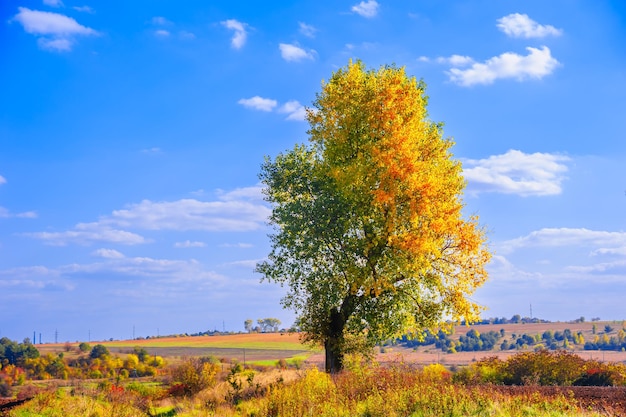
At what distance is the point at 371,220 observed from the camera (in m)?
29.7

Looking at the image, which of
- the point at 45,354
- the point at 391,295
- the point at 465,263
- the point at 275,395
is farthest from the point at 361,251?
the point at 45,354

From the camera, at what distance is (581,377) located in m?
34.6

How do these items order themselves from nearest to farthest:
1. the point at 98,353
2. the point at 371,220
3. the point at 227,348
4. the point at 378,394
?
the point at 378,394, the point at 371,220, the point at 98,353, the point at 227,348

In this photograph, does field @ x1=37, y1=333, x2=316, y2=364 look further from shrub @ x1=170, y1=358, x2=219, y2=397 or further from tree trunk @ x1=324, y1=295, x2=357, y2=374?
tree trunk @ x1=324, y1=295, x2=357, y2=374

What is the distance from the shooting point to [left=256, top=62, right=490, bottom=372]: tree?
28.9 m

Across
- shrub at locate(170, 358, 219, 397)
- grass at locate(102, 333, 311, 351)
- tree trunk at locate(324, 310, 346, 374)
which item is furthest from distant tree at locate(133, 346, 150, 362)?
tree trunk at locate(324, 310, 346, 374)

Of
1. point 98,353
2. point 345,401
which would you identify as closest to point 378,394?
point 345,401

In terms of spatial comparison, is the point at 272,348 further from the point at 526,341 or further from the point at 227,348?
the point at 526,341

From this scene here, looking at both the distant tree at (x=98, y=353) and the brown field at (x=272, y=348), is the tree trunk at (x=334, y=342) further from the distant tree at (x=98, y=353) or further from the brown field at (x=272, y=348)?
the distant tree at (x=98, y=353)

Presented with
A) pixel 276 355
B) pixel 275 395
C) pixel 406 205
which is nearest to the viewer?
pixel 275 395

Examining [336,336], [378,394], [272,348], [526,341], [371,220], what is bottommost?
[526,341]

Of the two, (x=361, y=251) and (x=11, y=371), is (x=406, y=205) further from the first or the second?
(x=11, y=371)

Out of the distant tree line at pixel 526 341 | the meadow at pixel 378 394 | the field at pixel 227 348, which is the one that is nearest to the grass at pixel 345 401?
the meadow at pixel 378 394

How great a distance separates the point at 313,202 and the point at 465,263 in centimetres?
766
